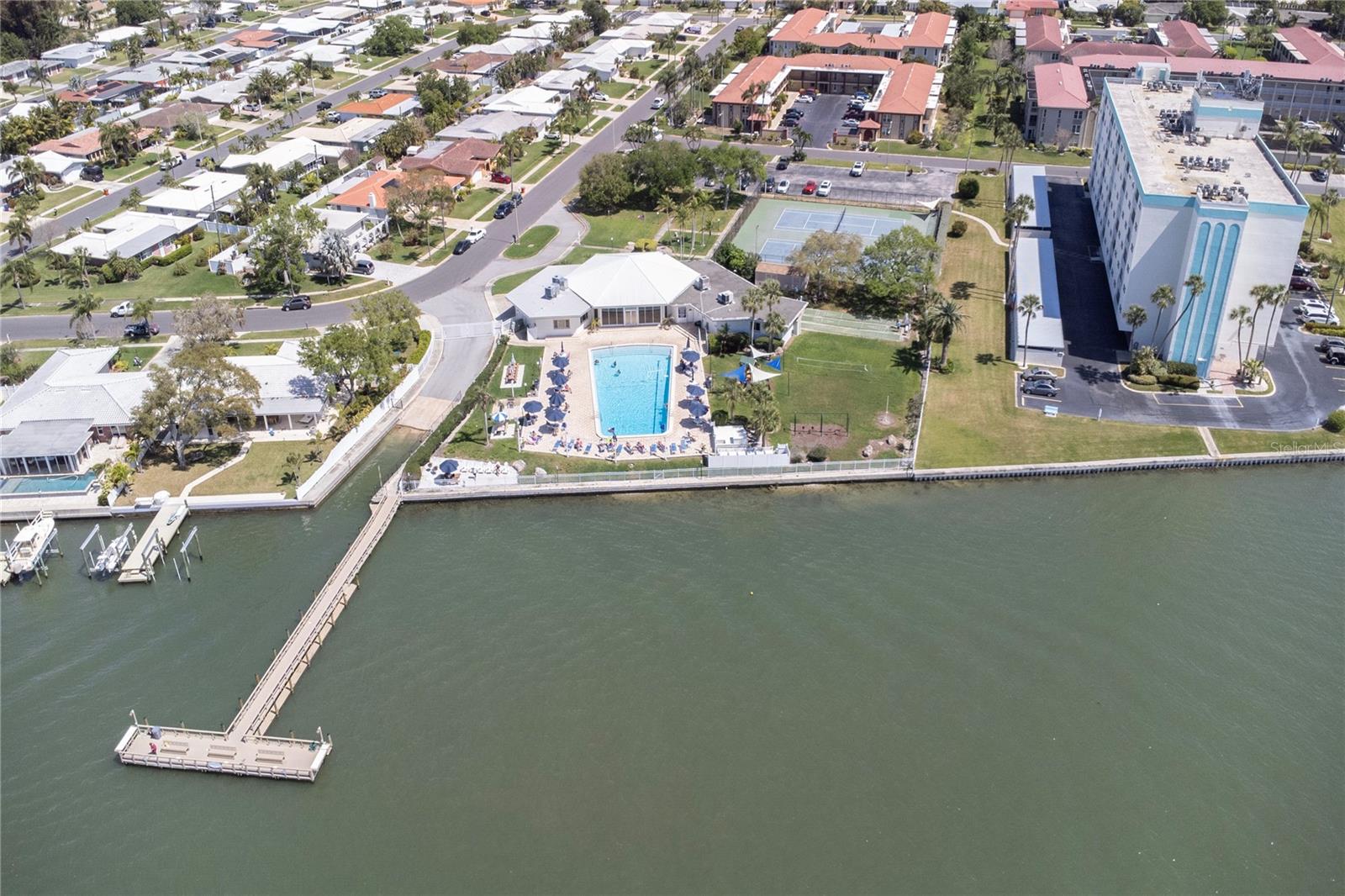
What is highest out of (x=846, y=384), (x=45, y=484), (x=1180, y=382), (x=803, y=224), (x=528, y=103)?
(x=528, y=103)

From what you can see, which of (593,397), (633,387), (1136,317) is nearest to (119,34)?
(593,397)

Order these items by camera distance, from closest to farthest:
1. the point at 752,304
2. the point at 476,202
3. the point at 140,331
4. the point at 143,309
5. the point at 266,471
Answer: the point at 266,471 < the point at 752,304 < the point at 143,309 < the point at 140,331 < the point at 476,202

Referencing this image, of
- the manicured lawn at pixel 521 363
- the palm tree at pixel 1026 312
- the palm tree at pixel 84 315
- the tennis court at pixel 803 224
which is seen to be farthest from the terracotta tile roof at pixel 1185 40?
the palm tree at pixel 84 315

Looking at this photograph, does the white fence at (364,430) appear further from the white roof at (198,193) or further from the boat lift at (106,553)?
the white roof at (198,193)

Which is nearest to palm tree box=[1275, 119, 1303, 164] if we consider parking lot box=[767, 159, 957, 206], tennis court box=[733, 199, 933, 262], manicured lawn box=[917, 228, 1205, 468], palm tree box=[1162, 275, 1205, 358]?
parking lot box=[767, 159, 957, 206]

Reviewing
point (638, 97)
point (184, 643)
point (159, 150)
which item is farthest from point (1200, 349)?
point (159, 150)

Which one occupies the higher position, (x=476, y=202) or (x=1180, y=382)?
(x=476, y=202)

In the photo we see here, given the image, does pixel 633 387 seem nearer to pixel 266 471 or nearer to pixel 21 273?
pixel 266 471

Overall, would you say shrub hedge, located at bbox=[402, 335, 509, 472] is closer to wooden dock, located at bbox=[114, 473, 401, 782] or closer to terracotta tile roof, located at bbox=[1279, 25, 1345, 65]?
wooden dock, located at bbox=[114, 473, 401, 782]
